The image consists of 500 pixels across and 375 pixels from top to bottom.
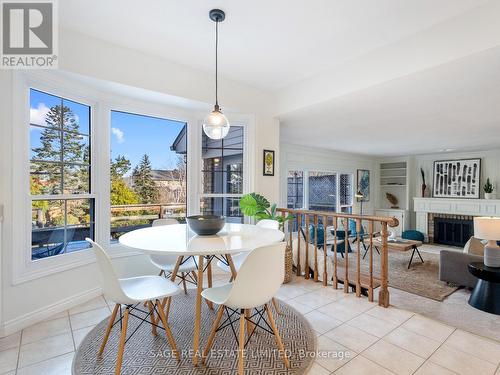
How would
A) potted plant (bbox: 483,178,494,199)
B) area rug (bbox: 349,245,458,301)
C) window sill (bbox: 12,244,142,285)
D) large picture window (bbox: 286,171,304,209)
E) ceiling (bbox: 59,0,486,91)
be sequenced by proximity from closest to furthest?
ceiling (bbox: 59,0,486,91)
window sill (bbox: 12,244,142,285)
area rug (bbox: 349,245,458,301)
potted plant (bbox: 483,178,494,199)
large picture window (bbox: 286,171,304,209)

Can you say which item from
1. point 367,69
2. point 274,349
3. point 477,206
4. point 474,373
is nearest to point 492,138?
point 477,206

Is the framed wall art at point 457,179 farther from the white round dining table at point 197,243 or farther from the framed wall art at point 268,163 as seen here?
the white round dining table at point 197,243

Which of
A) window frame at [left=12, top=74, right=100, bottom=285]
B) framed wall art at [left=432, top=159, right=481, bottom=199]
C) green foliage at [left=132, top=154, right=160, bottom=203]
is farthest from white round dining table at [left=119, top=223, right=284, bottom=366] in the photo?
framed wall art at [left=432, top=159, right=481, bottom=199]

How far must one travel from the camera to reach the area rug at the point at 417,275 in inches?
146

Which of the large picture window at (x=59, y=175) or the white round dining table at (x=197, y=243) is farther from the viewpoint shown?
the large picture window at (x=59, y=175)

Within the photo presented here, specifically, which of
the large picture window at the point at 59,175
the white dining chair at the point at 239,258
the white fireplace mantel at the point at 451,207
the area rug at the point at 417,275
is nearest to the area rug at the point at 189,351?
the white dining chair at the point at 239,258

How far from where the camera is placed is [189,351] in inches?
76.7

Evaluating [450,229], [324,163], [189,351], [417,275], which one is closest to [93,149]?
[189,351]

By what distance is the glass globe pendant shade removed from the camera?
235 cm

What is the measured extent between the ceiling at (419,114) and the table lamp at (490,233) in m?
1.40

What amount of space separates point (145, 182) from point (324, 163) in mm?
5281

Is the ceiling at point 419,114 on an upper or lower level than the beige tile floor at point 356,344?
upper

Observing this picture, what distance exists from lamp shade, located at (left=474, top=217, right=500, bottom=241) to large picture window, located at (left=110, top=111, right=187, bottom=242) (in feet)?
11.5

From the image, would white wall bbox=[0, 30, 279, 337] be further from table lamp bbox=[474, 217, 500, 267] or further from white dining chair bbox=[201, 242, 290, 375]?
table lamp bbox=[474, 217, 500, 267]
